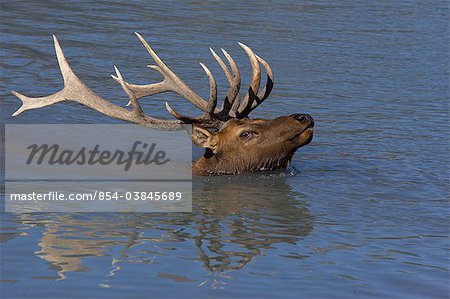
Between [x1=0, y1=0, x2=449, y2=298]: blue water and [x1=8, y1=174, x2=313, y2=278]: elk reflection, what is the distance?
1 cm

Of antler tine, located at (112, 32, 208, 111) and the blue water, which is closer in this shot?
the blue water

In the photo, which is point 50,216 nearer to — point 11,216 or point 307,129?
point 11,216

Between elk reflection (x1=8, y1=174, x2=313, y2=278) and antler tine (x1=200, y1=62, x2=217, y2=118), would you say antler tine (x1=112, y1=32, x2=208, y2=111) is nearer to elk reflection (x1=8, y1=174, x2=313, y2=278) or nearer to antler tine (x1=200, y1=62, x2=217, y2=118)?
antler tine (x1=200, y1=62, x2=217, y2=118)

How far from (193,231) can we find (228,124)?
1939 mm

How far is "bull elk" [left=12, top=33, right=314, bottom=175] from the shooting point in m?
8.20

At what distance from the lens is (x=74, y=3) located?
17172mm

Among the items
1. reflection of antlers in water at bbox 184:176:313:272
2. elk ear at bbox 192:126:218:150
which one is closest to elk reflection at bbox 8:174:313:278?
reflection of antlers in water at bbox 184:176:313:272

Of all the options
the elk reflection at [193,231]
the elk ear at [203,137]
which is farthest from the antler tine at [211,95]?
the elk reflection at [193,231]

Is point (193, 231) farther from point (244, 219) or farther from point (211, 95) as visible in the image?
point (211, 95)

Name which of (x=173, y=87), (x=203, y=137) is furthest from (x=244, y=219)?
(x=173, y=87)

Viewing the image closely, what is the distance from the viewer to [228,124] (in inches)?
Result: 329

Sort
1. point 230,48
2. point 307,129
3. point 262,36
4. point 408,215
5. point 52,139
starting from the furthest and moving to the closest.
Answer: point 262,36 < point 230,48 < point 52,139 < point 307,129 < point 408,215

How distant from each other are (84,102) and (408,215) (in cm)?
269

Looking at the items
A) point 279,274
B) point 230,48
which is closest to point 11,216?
point 279,274
